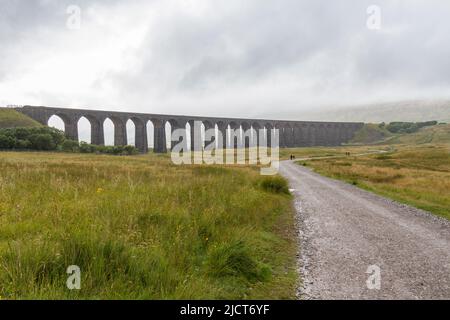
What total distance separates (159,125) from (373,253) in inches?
3898

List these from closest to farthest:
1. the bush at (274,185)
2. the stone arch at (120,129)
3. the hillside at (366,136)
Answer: the bush at (274,185) → the stone arch at (120,129) → the hillside at (366,136)

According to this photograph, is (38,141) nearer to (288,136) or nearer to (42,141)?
(42,141)

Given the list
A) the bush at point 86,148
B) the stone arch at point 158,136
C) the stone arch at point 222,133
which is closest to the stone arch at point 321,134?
the stone arch at point 222,133

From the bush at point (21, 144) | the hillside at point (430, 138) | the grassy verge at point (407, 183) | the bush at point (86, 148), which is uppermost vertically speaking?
the hillside at point (430, 138)

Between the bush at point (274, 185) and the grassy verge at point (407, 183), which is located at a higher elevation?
the bush at point (274, 185)

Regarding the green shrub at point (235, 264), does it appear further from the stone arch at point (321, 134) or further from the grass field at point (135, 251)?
the stone arch at point (321, 134)

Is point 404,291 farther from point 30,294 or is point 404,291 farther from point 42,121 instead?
point 42,121

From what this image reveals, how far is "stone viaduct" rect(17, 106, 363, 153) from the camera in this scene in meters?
79.2

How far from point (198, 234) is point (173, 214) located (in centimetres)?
77

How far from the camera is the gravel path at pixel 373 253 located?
15.3 feet

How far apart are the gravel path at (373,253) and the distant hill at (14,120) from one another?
268 feet

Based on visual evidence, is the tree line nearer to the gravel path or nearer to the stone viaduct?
the stone viaduct

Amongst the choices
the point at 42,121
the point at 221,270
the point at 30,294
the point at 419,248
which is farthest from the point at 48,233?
the point at 42,121
